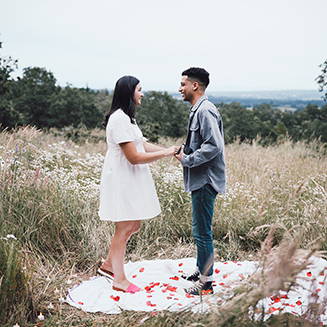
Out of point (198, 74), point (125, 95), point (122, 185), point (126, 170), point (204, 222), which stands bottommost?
point (204, 222)

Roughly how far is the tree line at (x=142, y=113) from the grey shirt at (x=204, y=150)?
11609 millimetres

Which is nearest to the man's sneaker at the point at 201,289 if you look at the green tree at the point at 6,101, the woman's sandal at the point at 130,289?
the woman's sandal at the point at 130,289

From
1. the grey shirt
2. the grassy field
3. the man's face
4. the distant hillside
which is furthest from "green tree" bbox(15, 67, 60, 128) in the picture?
the grey shirt

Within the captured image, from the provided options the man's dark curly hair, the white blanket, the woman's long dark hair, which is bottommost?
the white blanket

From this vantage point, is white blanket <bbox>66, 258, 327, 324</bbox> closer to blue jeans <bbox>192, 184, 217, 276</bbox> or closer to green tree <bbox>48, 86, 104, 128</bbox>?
blue jeans <bbox>192, 184, 217, 276</bbox>

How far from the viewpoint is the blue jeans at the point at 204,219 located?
4.00 m

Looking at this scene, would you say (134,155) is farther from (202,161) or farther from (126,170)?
(202,161)

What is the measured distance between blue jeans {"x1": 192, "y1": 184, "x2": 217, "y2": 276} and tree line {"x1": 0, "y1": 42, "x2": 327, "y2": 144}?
38.3ft

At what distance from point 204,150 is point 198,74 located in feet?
2.32

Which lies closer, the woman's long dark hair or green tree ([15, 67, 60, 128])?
the woman's long dark hair

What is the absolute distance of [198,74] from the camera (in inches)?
158

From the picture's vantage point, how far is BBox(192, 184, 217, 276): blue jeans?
4000 millimetres

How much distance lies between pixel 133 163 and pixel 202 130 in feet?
2.22

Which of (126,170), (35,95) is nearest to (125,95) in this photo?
(126,170)
